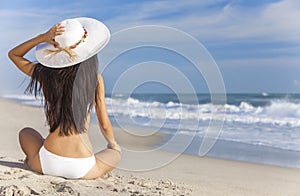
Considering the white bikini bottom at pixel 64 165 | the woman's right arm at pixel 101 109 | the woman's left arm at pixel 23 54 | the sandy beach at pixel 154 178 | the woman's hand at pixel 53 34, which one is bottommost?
the sandy beach at pixel 154 178

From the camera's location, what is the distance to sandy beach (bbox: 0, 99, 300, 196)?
172 cm

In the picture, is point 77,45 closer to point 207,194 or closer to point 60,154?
point 60,154

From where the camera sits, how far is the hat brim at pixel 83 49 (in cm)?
179

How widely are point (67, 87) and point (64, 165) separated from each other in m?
0.32

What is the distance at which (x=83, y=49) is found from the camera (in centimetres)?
181

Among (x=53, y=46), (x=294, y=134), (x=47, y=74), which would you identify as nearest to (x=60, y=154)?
(x=47, y=74)

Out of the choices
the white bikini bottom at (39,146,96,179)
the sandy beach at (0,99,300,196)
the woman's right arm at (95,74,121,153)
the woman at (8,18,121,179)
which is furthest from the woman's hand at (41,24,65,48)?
the sandy beach at (0,99,300,196)

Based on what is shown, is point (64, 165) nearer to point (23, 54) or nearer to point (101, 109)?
point (101, 109)

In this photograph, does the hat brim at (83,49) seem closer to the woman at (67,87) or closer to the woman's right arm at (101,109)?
the woman at (67,87)

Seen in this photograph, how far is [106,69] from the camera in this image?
1.89 metres

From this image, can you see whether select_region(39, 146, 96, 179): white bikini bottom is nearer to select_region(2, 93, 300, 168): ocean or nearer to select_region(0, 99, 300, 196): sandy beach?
select_region(0, 99, 300, 196): sandy beach

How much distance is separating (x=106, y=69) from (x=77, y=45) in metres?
0.17

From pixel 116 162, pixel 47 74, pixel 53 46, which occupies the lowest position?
pixel 116 162

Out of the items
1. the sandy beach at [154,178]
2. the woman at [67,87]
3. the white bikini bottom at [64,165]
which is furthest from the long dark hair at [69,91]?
the sandy beach at [154,178]
